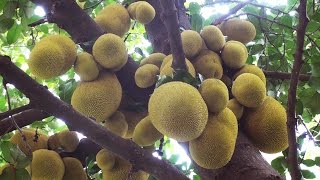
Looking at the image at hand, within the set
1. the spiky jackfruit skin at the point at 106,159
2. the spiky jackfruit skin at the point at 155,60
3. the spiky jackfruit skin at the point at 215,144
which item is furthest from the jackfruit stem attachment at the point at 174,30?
the spiky jackfruit skin at the point at 106,159

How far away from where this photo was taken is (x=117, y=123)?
1.33m

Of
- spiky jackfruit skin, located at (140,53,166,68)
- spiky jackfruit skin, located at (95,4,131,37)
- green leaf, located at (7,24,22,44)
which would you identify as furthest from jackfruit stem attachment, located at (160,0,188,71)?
green leaf, located at (7,24,22,44)

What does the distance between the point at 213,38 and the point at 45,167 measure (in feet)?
2.12

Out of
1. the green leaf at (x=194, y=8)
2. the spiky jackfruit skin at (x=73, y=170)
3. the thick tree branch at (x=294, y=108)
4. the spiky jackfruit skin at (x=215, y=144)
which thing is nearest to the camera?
the thick tree branch at (x=294, y=108)

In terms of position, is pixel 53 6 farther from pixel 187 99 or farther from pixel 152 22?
pixel 187 99

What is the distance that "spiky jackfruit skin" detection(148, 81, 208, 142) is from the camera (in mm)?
981

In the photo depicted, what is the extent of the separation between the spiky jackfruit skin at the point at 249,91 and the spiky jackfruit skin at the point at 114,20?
→ 52cm

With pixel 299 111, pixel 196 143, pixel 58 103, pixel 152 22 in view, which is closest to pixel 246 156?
pixel 196 143

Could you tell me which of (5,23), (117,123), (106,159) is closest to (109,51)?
(117,123)

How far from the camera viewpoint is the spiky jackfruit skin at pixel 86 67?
4.19 feet

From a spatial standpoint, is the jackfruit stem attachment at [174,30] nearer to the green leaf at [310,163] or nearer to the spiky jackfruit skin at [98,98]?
the spiky jackfruit skin at [98,98]

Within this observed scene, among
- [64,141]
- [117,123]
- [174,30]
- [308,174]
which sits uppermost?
[174,30]

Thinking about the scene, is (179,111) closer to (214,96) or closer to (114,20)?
(214,96)

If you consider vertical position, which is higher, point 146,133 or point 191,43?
point 191,43
